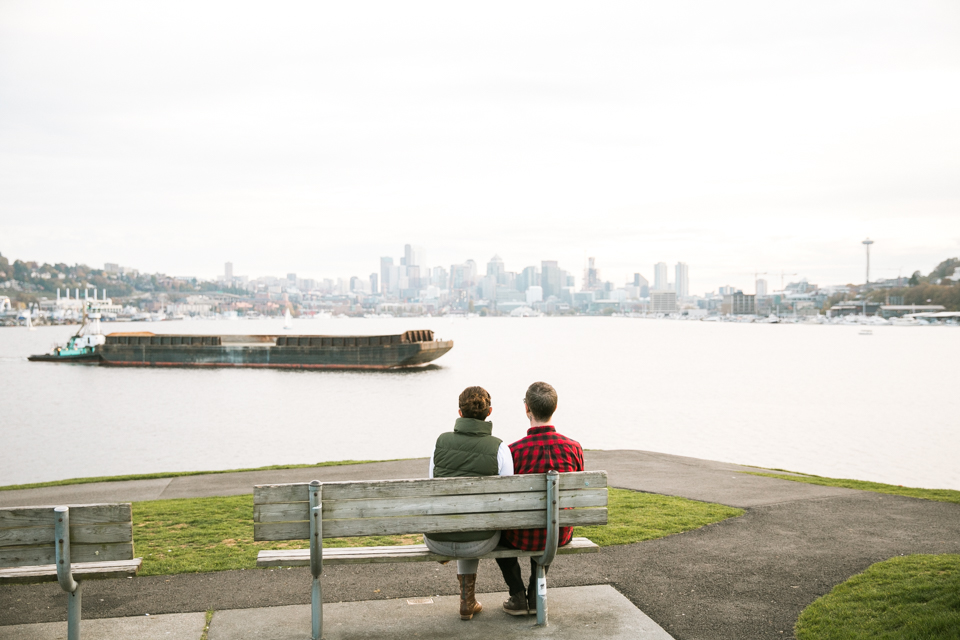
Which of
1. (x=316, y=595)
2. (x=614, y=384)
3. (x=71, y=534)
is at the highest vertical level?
(x=71, y=534)

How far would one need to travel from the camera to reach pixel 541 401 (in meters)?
4.66

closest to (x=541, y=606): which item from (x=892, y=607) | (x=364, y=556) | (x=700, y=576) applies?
(x=364, y=556)

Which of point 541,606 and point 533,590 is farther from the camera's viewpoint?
point 533,590

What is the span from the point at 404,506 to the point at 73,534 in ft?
6.03

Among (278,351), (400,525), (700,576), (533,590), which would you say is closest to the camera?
(400,525)

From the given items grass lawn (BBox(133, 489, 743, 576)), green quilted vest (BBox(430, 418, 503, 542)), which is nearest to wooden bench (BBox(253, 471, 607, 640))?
green quilted vest (BBox(430, 418, 503, 542))

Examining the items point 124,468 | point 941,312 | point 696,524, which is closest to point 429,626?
point 696,524

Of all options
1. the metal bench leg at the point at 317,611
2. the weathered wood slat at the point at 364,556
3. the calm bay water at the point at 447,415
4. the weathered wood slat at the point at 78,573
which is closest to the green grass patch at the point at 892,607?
the weathered wood slat at the point at 364,556

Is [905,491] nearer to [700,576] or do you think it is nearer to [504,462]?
[700,576]

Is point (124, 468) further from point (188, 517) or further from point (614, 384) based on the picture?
point (614, 384)

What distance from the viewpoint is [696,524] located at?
750 centimetres

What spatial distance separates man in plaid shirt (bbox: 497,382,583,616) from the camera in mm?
4660

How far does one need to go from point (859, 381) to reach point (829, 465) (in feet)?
103

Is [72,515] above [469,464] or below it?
below
